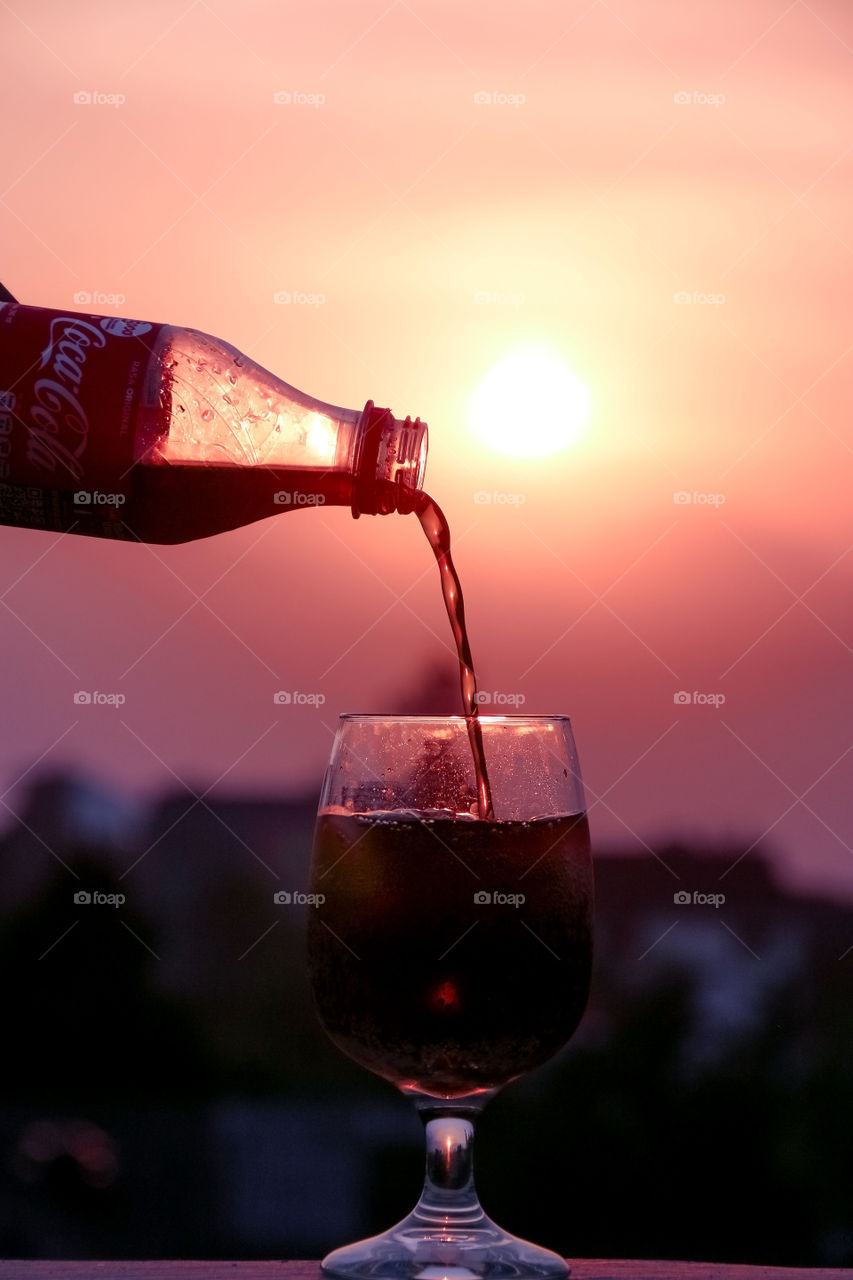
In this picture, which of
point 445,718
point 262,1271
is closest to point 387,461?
point 445,718

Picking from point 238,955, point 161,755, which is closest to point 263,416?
point 161,755

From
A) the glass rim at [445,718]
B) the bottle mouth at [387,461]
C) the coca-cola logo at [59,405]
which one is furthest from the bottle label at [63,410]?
the glass rim at [445,718]

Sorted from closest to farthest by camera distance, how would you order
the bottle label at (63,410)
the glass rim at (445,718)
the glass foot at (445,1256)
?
the glass foot at (445,1256)
the glass rim at (445,718)
the bottle label at (63,410)

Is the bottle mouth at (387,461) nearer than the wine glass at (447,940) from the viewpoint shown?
No

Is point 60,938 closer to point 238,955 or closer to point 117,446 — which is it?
point 238,955

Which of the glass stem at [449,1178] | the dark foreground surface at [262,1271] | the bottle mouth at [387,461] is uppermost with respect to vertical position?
the bottle mouth at [387,461]

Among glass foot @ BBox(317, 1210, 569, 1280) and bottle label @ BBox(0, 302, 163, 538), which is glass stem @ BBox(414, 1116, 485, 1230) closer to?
glass foot @ BBox(317, 1210, 569, 1280)

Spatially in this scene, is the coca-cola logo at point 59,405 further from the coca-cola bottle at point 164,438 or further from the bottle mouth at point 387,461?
the bottle mouth at point 387,461

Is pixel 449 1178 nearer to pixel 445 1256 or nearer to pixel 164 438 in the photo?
pixel 445 1256

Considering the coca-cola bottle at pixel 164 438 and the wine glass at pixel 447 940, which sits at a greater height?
the coca-cola bottle at pixel 164 438
